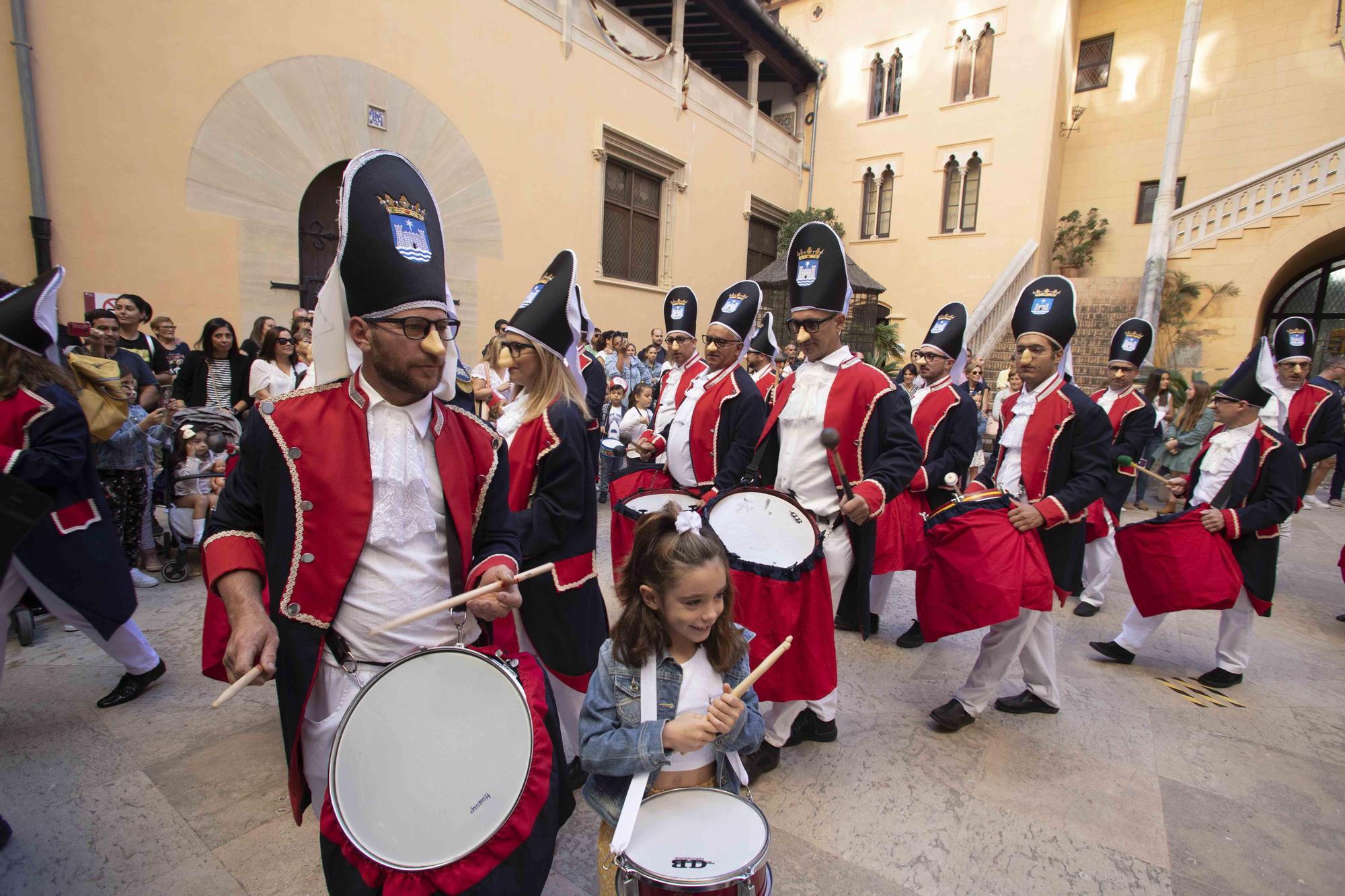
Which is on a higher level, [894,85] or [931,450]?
[894,85]

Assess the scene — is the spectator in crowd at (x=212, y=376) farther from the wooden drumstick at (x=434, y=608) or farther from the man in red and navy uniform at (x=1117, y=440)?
the man in red and navy uniform at (x=1117, y=440)

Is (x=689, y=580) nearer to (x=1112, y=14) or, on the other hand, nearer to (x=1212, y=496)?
(x=1212, y=496)

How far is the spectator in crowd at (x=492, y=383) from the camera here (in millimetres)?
4832

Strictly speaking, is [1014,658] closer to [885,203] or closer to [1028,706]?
[1028,706]

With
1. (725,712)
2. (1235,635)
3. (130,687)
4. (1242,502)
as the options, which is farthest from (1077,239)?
(130,687)

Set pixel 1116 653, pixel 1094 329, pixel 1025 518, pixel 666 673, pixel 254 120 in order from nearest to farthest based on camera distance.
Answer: pixel 666 673
pixel 1025 518
pixel 1116 653
pixel 254 120
pixel 1094 329

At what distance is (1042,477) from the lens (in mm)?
3732

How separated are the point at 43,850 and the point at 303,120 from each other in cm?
941

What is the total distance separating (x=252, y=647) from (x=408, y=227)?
114 centimetres

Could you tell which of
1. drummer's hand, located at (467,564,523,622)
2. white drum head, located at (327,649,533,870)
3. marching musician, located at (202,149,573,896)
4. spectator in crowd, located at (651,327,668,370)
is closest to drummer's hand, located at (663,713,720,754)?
marching musician, located at (202,149,573,896)

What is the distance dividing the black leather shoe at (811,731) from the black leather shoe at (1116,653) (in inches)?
100

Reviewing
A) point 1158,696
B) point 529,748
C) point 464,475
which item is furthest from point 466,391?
point 1158,696

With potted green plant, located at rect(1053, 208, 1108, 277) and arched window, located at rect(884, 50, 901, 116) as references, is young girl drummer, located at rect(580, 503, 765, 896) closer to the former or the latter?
potted green plant, located at rect(1053, 208, 1108, 277)

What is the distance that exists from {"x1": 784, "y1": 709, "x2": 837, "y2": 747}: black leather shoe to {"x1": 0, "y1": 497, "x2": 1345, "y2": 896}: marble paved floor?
0.07 m
